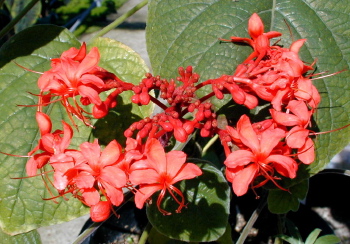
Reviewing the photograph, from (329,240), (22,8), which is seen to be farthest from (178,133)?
(22,8)

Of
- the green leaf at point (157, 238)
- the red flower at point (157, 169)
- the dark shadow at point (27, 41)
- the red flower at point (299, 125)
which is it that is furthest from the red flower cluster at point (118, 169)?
the green leaf at point (157, 238)

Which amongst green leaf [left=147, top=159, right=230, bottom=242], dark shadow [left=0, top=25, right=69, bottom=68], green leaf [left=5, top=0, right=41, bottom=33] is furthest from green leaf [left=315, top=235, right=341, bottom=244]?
green leaf [left=5, top=0, right=41, bottom=33]

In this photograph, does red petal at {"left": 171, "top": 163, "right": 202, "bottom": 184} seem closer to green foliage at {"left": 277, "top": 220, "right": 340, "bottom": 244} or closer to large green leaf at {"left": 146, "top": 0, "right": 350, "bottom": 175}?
large green leaf at {"left": 146, "top": 0, "right": 350, "bottom": 175}

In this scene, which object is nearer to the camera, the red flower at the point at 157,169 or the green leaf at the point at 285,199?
the red flower at the point at 157,169

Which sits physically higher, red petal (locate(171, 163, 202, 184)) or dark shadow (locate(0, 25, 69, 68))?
dark shadow (locate(0, 25, 69, 68))

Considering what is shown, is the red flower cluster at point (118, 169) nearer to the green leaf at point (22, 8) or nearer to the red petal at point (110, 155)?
the red petal at point (110, 155)

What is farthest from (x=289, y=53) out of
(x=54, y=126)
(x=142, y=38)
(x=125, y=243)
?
(x=142, y=38)

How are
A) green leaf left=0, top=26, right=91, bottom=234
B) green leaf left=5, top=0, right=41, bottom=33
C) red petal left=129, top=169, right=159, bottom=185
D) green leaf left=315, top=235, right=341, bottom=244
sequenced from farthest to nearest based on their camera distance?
green leaf left=5, top=0, right=41, bottom=33
green leaf left=315, top=235, right=341, bottom=244
green leaf left=0, top=26, right=91, bottom=234
red petal left=129, top=169, right=159, bottom=185

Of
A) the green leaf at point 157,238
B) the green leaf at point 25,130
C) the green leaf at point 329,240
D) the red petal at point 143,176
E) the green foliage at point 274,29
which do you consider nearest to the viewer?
the red petal at point 143,176
